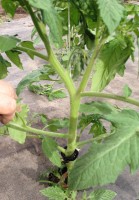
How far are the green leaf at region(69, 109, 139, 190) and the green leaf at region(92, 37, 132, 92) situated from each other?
182 millimetres

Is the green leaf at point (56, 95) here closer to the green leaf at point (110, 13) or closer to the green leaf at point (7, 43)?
the green leaf at point (7, 43)

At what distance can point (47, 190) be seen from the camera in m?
1.09

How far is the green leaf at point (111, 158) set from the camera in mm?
718

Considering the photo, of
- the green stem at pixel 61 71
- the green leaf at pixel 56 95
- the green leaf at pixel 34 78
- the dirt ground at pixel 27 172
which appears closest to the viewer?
the green stem at pixel 61 71

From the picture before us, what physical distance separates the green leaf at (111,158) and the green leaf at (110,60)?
0.60 feet

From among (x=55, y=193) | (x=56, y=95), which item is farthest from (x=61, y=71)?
(x=56, y=95)

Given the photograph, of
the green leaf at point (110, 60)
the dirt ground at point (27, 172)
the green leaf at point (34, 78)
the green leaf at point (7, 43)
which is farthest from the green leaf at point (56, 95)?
the green leaf at point (7, 43)

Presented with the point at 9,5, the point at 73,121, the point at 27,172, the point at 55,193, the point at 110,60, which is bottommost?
the point at 27,172

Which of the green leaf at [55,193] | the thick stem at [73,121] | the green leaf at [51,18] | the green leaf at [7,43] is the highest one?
the green leaf at [51,18]

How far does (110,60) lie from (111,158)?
0.33 m

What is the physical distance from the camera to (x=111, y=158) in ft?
2.44

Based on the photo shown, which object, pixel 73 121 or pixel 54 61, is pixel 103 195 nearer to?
pixel 73 121

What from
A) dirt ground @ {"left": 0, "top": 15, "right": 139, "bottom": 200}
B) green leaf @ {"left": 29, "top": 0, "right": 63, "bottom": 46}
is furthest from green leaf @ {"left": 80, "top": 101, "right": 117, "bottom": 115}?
dirt ground @ {"left": 0, "top": 15, "right": 139, "bottom": 200}

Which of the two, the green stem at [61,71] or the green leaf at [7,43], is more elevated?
the green leaf at [7,43]
